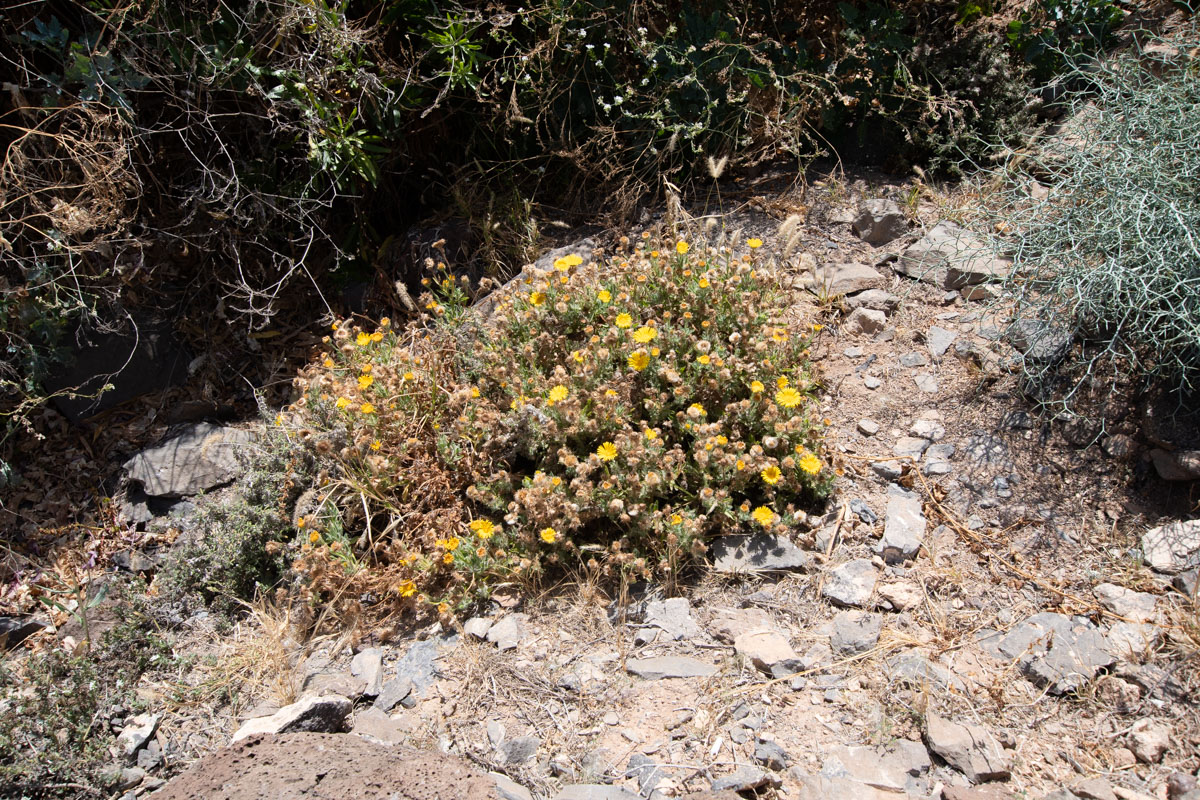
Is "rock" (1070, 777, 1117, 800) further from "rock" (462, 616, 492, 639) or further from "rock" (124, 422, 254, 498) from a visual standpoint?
"rock" (124, 422, 254, 498)

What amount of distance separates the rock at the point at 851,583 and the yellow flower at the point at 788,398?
59cm

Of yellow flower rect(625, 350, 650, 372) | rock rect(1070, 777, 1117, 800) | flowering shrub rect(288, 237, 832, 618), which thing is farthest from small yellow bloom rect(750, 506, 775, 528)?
rock rect(1070, 777, 1117, 800)

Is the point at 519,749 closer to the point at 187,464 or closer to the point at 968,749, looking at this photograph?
the point at 968,749

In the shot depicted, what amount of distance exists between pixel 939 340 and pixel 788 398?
33.6 inches

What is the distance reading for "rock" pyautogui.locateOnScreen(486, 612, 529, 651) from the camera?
2.57 metres

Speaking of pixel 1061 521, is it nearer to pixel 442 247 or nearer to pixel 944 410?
pixel 944 410

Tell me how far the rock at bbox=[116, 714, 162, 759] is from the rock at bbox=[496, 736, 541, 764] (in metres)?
1.22

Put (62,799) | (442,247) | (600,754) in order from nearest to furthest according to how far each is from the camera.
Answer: (600,754) < (62,799) < (442,247)

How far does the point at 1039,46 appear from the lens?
3.80 m

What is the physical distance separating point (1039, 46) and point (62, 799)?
4912mm

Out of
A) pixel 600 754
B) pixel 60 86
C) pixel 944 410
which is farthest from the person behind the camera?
pixel 60 86

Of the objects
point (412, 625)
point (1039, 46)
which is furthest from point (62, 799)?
point (1039, 46)

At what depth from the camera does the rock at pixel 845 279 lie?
3.59m

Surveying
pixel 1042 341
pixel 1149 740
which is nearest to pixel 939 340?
pixel 1042 341
